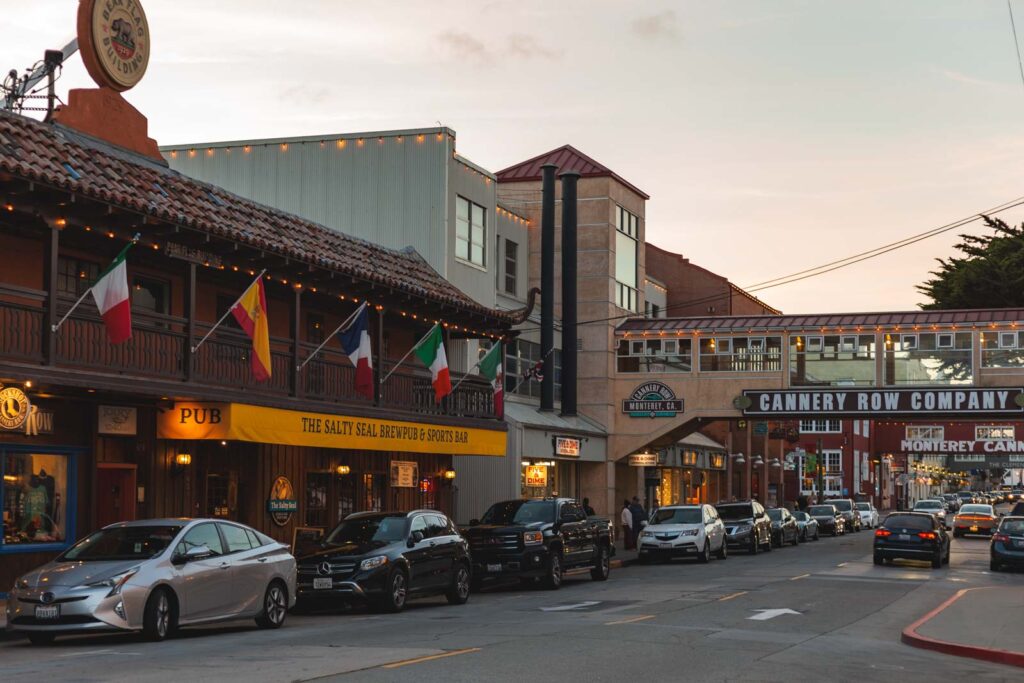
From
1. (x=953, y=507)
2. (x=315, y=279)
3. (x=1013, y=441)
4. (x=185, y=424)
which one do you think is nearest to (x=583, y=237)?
(x=315, y=279)

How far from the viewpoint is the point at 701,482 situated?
65.4 metres

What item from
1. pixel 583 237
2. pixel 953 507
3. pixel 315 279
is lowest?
pixel 953 507

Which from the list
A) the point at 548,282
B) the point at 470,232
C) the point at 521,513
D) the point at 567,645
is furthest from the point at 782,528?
the point at 567,645

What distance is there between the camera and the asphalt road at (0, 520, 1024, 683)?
1386cm

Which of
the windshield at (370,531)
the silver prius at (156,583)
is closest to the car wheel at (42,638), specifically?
the silver prius at (156,583)

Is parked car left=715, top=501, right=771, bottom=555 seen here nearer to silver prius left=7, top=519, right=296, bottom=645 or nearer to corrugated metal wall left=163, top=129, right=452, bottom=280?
corrugated metal wall left=163, top=129, right=452, bottom=280

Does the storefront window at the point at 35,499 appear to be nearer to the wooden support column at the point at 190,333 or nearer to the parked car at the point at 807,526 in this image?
the wooden support column at the point at 190,333

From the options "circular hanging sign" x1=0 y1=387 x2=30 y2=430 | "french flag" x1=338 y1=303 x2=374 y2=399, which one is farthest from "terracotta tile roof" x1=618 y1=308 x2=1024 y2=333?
"circular hanging sign" x1=0 y1=387 x2=30 y2=430

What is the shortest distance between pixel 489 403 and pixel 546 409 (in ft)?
38.3

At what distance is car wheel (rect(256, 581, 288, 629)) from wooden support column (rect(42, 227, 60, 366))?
4.98 metres

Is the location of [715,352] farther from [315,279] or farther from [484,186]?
[315,279]

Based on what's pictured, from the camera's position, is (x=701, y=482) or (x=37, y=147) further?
(x=701, y=482)

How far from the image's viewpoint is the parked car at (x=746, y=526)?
44312mm

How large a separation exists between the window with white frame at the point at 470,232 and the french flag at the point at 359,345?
12223mm
